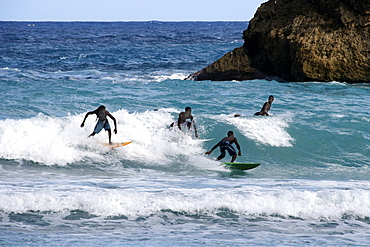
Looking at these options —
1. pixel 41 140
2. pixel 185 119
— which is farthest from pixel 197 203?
pixel 41 140

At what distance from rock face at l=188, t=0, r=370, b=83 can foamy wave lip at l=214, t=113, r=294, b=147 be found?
4.66 metres

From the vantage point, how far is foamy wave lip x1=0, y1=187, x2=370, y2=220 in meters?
8.58

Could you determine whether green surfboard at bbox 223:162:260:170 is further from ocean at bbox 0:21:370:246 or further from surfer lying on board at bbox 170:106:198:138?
surfer lying on board at bbox 170:106:198:138

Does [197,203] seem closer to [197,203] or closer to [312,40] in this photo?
[197,203]

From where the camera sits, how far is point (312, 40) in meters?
19.7

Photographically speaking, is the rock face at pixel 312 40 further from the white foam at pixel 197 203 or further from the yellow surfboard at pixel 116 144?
the white foam at pixel 197 203

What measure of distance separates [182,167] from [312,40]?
10032 mm

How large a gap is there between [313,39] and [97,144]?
34.8 ft

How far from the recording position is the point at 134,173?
11.9 metres

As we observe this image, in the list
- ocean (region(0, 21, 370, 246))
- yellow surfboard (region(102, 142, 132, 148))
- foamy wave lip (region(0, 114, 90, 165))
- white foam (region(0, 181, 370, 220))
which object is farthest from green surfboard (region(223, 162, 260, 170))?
foamy wave lip (region(0, 114, 90, 165))

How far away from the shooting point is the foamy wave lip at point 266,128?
47.8 feet

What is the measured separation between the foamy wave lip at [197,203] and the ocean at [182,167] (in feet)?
0.06

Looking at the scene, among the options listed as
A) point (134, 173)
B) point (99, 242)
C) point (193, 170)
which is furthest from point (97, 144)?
point (99, 242)

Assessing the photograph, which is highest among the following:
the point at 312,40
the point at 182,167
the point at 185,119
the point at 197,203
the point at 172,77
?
the point at 312,40
